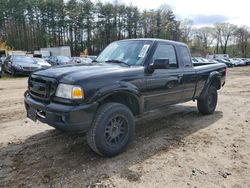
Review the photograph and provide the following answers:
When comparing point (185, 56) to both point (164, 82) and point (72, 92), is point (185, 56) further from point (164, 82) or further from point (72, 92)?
point (72, 92)

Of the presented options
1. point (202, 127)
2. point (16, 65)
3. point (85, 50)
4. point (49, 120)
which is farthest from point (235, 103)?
point (85, 50)

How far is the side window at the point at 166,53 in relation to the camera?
482cm

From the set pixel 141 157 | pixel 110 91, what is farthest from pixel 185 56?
pixel 141 157

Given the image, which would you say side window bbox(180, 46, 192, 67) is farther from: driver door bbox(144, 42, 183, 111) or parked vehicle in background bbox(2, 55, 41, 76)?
parked vehicle in background bbox(2, 55, 41, 76)

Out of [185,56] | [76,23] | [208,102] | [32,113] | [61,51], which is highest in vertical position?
[76,23]

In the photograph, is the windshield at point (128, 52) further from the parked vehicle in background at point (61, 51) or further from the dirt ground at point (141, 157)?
the parked vehicle in background at point (61, 51)

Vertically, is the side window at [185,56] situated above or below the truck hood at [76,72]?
above

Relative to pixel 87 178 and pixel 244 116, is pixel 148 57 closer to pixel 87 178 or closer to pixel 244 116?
pixel 87 178

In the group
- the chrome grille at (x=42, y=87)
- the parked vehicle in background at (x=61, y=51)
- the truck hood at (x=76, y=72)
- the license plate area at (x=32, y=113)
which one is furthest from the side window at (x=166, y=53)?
the parked vehicle in background at (x=61, y=51)

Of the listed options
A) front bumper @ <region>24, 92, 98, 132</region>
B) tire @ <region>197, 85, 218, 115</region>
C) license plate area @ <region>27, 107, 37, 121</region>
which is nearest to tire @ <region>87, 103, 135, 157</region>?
front bumper @ <region>24, 92, 98, 132</region>

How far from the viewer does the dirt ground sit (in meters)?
3.32

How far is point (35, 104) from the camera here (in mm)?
3844

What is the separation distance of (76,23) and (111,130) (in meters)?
63.8

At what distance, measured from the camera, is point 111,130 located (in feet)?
12.8
